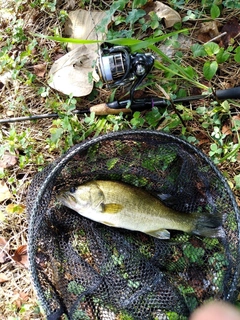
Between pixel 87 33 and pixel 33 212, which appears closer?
pixel 33 212

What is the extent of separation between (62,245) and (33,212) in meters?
0.34

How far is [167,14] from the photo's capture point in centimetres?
285

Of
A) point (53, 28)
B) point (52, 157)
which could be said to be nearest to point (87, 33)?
point (53, 28)

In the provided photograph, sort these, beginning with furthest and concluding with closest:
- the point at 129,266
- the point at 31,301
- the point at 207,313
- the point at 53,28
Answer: the point at 53,28 < the point at 31,301 < the point at 129,266 < the point at 207,313

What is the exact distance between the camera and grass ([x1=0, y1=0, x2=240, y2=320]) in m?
2.79

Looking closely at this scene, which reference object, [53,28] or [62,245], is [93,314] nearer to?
[62,245]

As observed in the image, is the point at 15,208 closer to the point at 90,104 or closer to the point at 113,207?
the point at 113,207

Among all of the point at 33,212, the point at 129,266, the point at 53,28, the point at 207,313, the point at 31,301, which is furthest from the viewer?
the point at 53,28

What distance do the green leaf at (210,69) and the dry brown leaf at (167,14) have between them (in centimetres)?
38

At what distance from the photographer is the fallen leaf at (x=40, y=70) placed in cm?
301

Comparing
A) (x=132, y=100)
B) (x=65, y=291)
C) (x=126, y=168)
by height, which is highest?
(x=132, y=100)

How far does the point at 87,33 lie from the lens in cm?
296

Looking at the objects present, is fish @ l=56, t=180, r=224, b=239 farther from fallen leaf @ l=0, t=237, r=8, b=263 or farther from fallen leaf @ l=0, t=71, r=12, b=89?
fallen leaf @ l=0, t=71, r=12, b=89

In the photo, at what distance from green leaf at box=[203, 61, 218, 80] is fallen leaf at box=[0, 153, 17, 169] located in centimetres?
138
